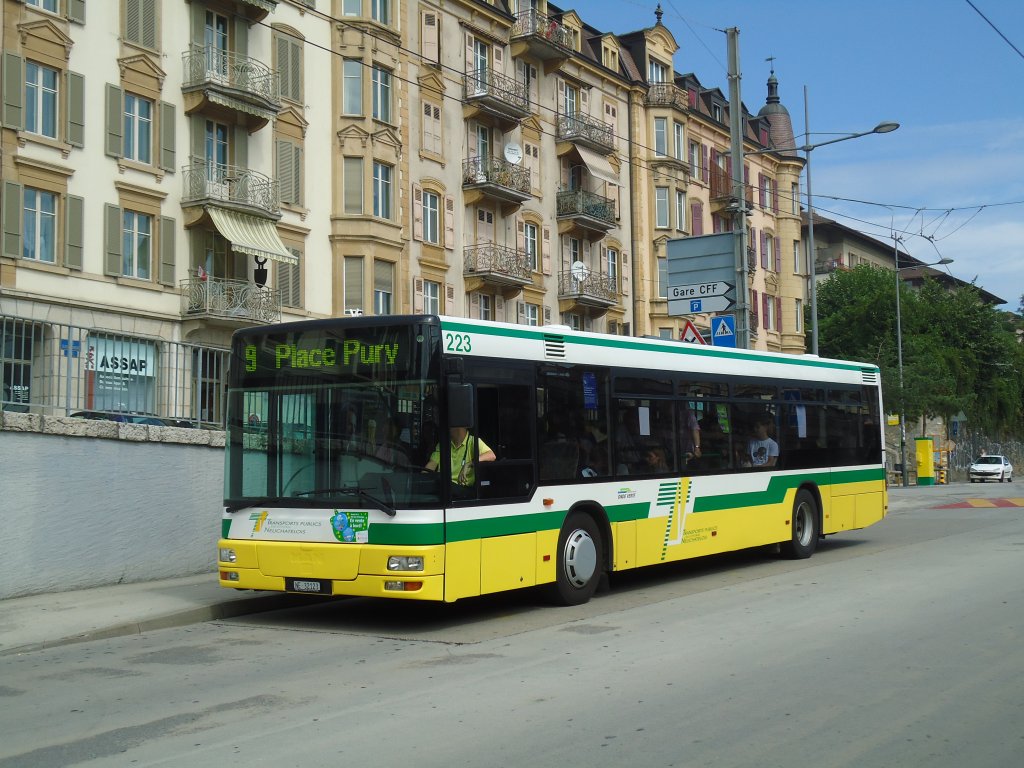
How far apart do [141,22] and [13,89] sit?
432cm

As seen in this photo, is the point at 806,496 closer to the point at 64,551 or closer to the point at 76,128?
the point at 64,551

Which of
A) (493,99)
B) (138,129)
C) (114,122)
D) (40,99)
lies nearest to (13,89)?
(40,99)

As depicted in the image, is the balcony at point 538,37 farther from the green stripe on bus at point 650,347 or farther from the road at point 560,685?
the road at point 560,685

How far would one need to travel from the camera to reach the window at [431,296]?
36.2m

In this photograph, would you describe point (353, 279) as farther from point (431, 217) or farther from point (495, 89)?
point (495, 89)

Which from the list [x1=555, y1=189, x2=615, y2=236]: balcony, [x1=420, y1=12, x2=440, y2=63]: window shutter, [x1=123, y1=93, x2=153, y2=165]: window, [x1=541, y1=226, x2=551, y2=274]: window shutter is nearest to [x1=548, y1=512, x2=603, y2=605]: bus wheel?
[x1=123, y1=93, x2=153, y2=165]: window

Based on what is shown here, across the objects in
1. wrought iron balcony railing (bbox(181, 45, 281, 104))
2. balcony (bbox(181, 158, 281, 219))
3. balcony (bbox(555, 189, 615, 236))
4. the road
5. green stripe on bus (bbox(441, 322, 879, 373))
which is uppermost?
wrought iron balcony railing (bbox(181, 45, 281, 104))

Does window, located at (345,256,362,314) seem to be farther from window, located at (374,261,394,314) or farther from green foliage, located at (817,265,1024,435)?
green foliage, located at (817,265,1024,435)

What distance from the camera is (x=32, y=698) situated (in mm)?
7977

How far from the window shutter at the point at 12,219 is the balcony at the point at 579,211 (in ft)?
69.7

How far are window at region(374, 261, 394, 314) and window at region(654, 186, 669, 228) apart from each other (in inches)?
671

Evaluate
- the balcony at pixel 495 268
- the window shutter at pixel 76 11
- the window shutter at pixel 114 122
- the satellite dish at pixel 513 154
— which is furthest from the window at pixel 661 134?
the window shutter at pixel 76 11

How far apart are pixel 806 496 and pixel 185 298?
705 inches

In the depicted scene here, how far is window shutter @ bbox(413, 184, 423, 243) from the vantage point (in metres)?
35.8
